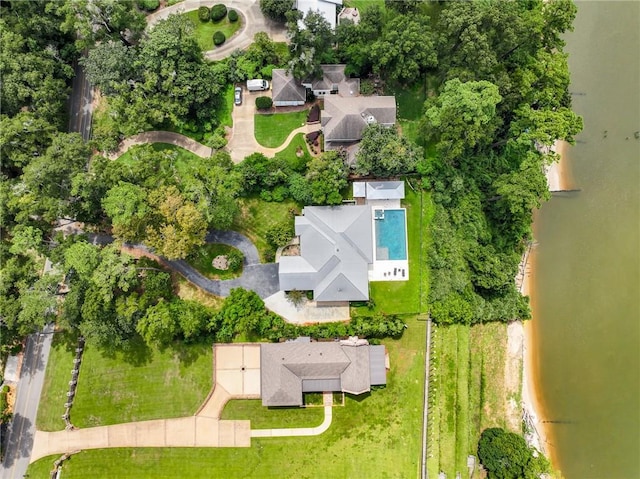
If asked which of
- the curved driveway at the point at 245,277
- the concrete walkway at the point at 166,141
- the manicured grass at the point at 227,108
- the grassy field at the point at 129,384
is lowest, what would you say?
the grassy field at the point at 129,384

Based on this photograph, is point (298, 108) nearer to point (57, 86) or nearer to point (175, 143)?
point (175, 143)

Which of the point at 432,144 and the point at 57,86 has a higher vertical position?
the point at 57,86

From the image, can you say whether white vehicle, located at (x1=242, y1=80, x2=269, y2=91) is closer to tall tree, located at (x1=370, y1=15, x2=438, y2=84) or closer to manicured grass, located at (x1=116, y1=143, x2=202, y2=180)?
manicured grass, located at (x1=116, y1=143, x2=202, y2=180)

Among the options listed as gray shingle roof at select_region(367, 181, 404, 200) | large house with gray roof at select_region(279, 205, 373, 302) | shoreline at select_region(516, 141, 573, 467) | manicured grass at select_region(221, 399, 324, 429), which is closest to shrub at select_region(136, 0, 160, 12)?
large house with gray roof at select_region(279, 205, 373, 302)

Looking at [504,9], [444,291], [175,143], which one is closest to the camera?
[504,9]

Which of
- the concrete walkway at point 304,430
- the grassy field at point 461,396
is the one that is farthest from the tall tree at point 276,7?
the concrete walkway at point 304,430

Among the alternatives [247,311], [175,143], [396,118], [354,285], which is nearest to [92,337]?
[247,311]

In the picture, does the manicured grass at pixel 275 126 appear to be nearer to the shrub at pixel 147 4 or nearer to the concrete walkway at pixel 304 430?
the shrub at pixel 147 4
